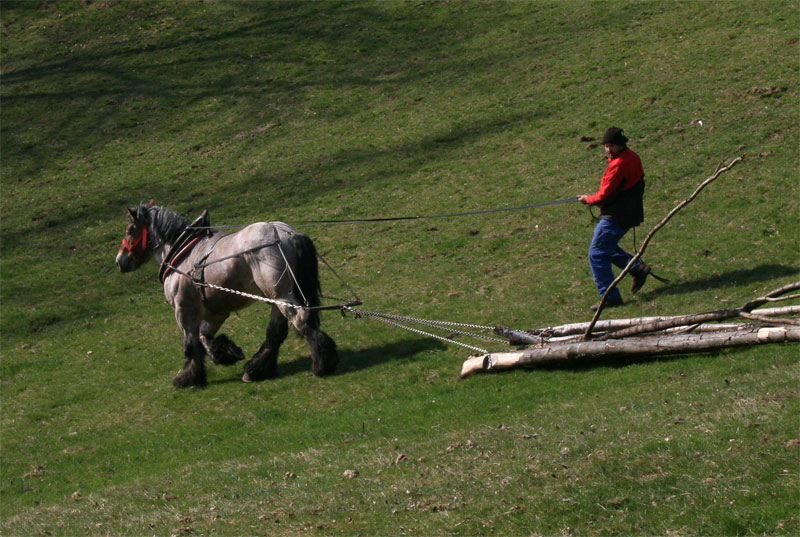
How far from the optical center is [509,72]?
27.4 metres

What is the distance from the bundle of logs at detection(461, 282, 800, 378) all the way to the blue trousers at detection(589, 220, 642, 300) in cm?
200

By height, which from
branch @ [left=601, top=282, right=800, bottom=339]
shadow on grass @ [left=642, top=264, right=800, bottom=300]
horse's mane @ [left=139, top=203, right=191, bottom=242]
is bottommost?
shadow on grass @ [left=642, top=264, right=800, bottom=300]

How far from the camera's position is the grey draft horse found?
40.8 feet

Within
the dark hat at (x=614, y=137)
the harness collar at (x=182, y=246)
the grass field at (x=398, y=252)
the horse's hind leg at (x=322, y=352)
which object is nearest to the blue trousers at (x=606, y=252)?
the grass field at (x=398, y=252)

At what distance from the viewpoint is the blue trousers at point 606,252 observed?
1292cm

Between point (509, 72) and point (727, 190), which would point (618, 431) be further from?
point (509, 72)

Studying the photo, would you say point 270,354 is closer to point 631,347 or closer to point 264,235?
point 264,235

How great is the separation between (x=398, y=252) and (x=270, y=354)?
18.4 feet

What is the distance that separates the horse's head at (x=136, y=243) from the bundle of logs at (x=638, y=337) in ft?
19.5

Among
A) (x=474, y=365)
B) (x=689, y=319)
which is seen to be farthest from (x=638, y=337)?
(x=474, y=365)

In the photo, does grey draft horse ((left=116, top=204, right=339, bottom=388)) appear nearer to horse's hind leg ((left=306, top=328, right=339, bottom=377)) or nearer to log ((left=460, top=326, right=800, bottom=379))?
horse's hind leg ((left=306, top=328, right=339, bottom=377))

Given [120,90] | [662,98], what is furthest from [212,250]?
[120,90]

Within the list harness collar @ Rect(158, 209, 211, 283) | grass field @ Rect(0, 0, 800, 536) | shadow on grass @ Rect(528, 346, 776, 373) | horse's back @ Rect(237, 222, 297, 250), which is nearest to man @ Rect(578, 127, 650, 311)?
grass field @ Rect(0, 0, 800, 536)

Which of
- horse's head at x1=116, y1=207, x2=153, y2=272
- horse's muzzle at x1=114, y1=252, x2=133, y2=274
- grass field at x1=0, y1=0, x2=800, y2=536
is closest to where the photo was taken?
grass field at x1=0, y1=0, x2=800, y2=536
